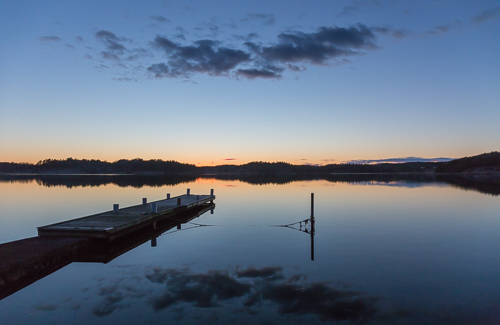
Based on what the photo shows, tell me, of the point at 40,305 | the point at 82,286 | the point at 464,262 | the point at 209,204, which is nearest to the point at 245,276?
the point at 82,286

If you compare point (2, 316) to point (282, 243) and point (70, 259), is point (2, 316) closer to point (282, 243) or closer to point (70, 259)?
point (70, 259)

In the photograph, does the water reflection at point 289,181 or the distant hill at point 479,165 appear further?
the distant hill at point 479,165

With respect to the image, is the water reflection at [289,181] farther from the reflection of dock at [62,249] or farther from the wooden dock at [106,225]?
the reflection of dock at [62,249]

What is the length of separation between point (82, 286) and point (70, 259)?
2.87 m

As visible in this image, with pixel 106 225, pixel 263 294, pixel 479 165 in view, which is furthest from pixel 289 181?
pixel 479 165

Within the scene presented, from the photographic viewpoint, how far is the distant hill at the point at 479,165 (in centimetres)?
15438

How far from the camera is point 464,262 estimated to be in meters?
12.6

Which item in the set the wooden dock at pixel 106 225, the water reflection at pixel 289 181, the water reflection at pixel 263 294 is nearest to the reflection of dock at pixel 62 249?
the wooden dock at pixel 106 225

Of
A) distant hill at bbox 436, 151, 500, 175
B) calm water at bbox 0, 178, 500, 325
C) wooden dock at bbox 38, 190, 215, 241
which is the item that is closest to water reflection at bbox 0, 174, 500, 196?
calm water at bbox 0, 178, 500, 325

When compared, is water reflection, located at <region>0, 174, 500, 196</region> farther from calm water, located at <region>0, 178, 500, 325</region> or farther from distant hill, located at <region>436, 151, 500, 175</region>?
distant hill, located at <region>436, 151, 500, 175</region>

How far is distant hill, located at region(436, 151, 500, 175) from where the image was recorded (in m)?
154

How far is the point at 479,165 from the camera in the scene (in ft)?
522

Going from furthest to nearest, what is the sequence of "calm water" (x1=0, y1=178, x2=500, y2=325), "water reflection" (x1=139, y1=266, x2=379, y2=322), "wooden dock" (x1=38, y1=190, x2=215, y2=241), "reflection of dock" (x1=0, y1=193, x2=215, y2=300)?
"wooden dock" (x1=38, y1=190, x2=215, y2=241)
"reflection of dock" (x1=0, y1=193, x2=215, y2=300)
"water reflection" (x1=139, y1=266, x2=379, y2=322)
"calm water" (x1=0, y1=178, x2=500, y2=325)

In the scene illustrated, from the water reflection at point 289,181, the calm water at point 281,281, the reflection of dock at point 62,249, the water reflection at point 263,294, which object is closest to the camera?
the calm water at point 281,281
